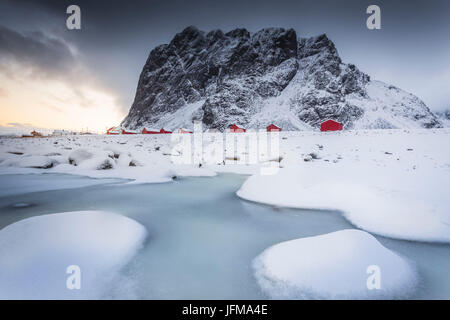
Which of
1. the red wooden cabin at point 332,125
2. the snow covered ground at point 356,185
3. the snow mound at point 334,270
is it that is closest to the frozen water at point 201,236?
the snow mound at point 334,270

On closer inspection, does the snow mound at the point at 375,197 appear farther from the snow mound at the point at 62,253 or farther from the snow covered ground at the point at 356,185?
the snow mound at the point at 62,253

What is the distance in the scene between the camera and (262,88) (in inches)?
3376

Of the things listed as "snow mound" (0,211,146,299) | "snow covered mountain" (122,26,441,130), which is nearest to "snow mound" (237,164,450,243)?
"snow mound" (0,211,146,299)

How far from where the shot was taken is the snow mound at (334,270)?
2571mm

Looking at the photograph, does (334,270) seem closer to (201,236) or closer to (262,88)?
(201,236)

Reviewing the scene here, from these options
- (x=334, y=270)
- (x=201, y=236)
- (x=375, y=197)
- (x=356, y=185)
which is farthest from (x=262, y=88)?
(x=334, y=270)

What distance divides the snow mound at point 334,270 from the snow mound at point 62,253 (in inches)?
83.2

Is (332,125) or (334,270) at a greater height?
(332,125)

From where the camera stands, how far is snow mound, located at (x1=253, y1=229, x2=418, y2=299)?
2.57 meters

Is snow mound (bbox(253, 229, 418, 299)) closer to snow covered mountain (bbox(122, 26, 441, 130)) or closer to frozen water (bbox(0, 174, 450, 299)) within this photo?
frozen water (bbox(0, 174, 450, 299))

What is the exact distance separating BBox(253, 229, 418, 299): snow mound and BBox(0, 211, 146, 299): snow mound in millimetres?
2112

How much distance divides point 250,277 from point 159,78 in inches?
5447

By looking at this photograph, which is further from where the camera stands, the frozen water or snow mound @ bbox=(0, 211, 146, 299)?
the frozen water

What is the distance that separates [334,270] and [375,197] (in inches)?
156
